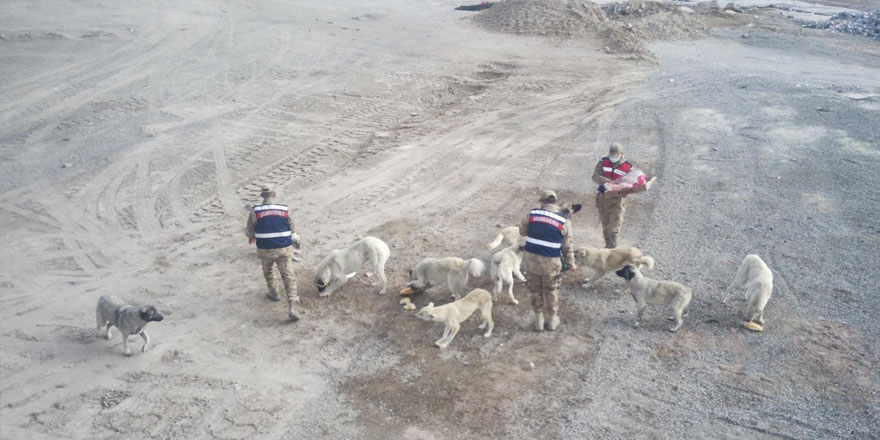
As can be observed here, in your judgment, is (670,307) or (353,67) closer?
(670,307)

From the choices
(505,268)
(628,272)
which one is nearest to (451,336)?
(505,268)

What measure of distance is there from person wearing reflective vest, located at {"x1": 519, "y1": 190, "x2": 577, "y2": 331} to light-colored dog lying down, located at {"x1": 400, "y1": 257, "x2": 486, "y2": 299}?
1.06 m

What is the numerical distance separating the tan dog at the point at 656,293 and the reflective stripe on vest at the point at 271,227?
542 centimetres

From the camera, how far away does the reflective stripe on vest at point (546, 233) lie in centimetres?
956

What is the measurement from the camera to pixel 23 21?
1107 inches

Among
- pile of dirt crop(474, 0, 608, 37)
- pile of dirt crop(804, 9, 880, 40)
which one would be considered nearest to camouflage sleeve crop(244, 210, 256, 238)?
pile of dirt crop(474, 0, 608, 37)

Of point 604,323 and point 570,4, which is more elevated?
point 570,4

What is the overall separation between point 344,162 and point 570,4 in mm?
19038

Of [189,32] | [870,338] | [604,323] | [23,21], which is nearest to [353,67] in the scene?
[189,32]

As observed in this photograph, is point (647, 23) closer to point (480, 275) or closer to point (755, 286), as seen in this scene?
point (755, 286)

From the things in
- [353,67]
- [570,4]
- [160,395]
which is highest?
[570,4]

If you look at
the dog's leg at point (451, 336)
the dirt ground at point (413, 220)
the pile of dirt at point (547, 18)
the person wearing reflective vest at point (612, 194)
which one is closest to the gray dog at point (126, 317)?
the dirt ground at point (413, 220)

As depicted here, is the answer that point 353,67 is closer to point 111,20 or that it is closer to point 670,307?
point 111,20

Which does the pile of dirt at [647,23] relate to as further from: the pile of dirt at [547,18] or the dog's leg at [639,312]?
the dog's leg at [639,312]
